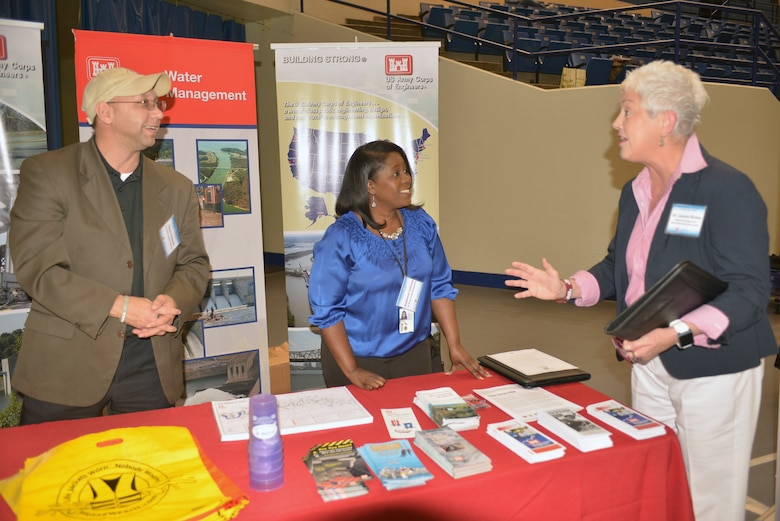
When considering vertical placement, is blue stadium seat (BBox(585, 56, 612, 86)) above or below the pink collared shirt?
above

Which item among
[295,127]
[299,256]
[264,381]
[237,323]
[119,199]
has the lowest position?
[264,381]

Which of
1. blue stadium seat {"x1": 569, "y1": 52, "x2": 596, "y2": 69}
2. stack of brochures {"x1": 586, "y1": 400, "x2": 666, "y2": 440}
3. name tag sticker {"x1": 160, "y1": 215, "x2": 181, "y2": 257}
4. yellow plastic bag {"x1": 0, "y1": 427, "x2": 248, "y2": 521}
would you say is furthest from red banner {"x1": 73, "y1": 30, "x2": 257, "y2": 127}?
blue stadium seat {"x1": 569, "y1": 52, "x2": 596, "y2": 69}

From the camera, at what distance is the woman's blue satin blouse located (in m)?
2.35

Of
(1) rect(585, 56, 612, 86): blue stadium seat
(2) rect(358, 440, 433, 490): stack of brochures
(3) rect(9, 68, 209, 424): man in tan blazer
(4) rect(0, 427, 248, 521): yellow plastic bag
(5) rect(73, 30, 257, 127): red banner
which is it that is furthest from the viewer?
(1) rect(585, 56, 612, 86): blue stadium seat

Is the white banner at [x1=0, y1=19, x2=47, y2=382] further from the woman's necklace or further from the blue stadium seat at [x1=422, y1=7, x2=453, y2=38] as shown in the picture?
the blue stadium seat at [x1=422, y1=7, x2=453, y2=38]

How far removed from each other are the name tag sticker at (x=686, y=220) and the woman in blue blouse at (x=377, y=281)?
855mm

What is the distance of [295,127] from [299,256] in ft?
2.95

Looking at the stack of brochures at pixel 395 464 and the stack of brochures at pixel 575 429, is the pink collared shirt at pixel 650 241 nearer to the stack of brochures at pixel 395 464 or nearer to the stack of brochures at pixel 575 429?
the stack of brochures at pixel 575 429

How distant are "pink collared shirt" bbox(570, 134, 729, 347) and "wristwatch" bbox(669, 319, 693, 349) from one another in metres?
0.02

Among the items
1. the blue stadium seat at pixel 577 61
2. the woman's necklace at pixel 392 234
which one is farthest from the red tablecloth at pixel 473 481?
the blue stadium seat at pixel 577 61

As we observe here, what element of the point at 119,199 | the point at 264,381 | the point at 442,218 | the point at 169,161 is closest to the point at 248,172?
the point at 169,161

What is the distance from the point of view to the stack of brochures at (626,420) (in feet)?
5.76

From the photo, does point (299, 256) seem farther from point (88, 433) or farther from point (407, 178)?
point (88, 433)

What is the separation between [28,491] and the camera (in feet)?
4.74
